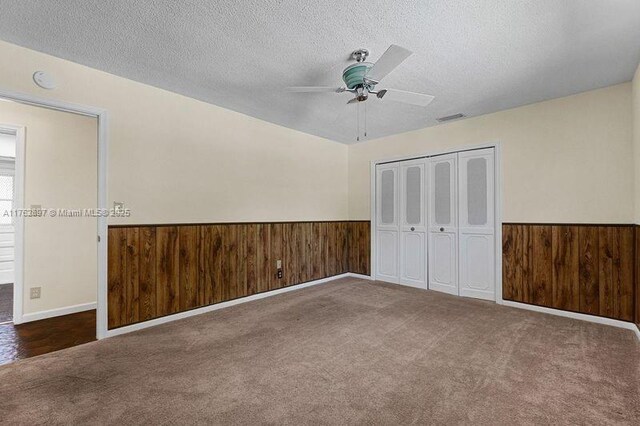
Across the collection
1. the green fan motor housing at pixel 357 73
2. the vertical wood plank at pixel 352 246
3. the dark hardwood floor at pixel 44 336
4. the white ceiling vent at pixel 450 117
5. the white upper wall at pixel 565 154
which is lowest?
the dark hardwood floor at pixel 44 336

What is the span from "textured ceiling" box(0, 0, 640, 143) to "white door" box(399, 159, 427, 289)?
5.05 feet

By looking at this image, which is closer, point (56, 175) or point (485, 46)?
point (485, 46)

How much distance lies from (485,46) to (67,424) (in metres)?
3.71

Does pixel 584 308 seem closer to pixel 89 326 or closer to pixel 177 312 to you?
pixel 177 312

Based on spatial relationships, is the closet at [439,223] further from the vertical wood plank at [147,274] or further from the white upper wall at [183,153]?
the vertical wood plank at [147,274]

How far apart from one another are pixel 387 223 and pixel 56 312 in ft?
15.2

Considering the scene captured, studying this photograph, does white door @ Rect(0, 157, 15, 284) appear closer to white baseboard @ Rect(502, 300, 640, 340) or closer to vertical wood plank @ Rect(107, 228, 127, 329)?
vertical wood plank @ Rect(107, 228, 127, 329)

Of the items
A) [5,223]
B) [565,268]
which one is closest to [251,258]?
[565,268]

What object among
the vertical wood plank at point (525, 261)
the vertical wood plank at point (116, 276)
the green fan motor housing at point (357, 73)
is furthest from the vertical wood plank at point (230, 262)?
the vertical wood plank at point (525, 261)

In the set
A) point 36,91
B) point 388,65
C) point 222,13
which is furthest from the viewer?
point 36,91

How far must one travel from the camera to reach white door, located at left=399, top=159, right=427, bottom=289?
4.52 metres

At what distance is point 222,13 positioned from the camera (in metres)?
1.95

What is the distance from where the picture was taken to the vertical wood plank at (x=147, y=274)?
115 inches

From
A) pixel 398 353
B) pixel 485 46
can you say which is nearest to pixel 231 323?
pixel 398 353
